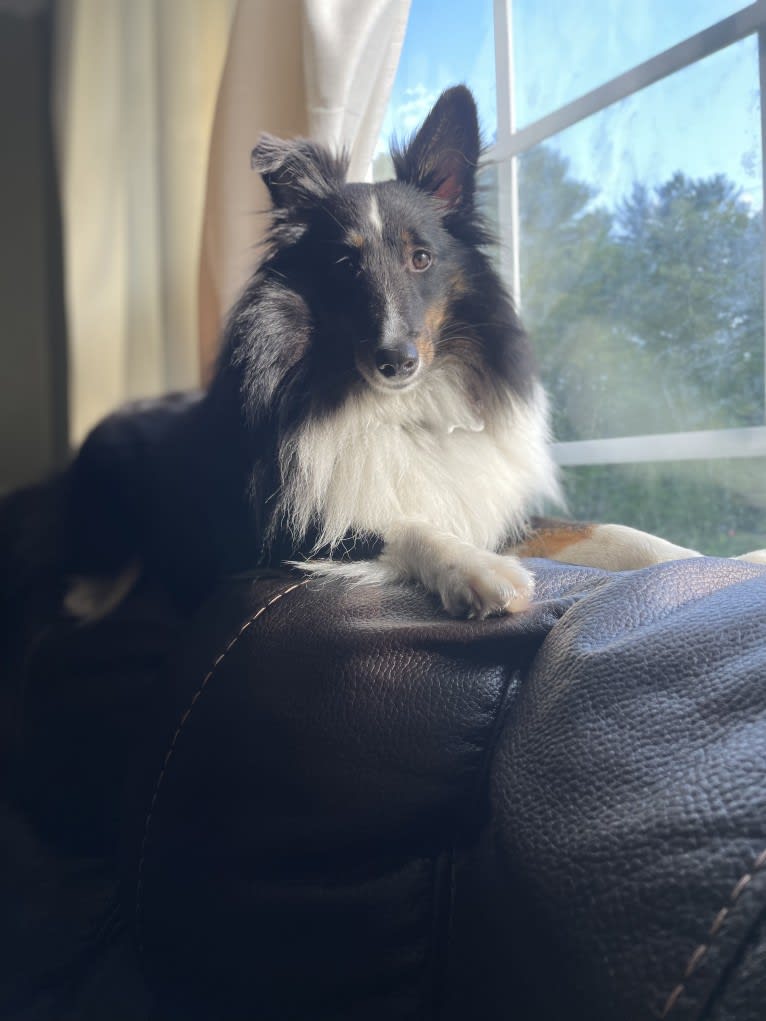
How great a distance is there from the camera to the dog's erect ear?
1.67m

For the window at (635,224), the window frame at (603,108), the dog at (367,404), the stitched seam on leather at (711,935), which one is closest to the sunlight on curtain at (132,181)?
the window at (635,224)

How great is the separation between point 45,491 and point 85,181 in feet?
4.42

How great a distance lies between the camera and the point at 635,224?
6.98 ft

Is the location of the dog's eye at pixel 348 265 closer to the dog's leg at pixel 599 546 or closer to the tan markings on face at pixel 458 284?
the tan markings on face at pixel 458 284

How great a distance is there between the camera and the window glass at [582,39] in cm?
192

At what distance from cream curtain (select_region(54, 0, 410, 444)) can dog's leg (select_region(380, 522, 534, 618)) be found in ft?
4.54

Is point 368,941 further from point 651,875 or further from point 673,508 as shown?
point 673,508

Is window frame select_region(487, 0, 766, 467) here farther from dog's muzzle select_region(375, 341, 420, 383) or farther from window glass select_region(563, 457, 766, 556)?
dog's muzzle select_region(375, 341, 420, 383)

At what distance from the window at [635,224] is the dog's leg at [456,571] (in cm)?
87

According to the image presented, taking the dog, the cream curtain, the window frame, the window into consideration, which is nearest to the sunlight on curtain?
the cream curtain

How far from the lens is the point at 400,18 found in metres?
2.18

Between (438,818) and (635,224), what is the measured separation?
1778 mm

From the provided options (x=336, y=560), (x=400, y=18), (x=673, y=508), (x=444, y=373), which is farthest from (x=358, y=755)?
(x=400, y=18)

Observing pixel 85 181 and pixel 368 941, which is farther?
pixel 85 181
